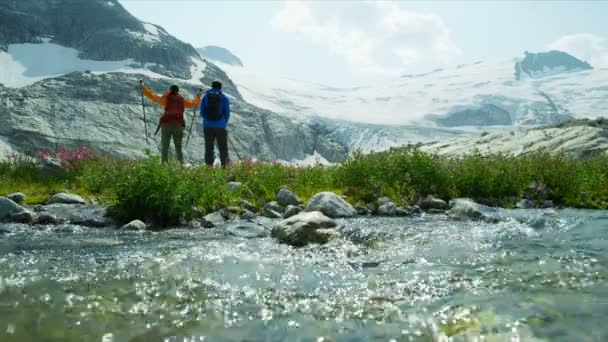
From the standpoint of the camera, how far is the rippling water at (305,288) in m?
3.92

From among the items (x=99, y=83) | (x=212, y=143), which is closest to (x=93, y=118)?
(x=99, y=83)

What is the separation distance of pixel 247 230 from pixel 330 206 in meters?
2.73

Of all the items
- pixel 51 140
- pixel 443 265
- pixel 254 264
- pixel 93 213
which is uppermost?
pixel 443 265

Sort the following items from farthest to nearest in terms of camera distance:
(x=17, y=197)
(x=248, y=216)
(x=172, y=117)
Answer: (x=172, y=117), (x=17, y=197), (x=248, y=216)

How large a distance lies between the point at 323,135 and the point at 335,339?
511 feet

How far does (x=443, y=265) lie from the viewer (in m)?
6.13

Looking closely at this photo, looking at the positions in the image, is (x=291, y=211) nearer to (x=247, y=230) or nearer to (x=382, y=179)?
(x=247, y=230)

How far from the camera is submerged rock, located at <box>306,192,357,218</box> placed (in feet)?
36.4

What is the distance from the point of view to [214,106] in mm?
17047

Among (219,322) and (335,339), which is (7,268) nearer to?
(219,322)

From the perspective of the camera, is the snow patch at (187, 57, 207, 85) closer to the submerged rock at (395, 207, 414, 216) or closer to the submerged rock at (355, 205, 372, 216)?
the submerged rock at (355, 205, 372, 216)

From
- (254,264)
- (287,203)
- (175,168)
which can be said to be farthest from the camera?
(287,203)

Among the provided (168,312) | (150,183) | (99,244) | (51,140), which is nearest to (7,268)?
(99,244)

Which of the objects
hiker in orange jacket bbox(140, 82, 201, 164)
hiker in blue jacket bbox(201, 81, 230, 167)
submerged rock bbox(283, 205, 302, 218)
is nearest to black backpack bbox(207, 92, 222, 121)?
hiker in blue jacket bbox(201, 81, 230, 167)
